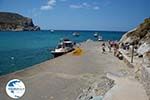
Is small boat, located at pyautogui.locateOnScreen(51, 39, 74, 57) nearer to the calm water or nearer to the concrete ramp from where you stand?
the calm water

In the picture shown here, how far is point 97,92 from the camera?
636 centimetres

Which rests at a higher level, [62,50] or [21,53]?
[62,50]

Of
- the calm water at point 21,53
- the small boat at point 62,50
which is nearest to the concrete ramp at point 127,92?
the calm water at point 21,53

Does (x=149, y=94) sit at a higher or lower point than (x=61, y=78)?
higher

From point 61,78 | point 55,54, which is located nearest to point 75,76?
point 61,78

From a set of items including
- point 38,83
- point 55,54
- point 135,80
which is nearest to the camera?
point 135,80

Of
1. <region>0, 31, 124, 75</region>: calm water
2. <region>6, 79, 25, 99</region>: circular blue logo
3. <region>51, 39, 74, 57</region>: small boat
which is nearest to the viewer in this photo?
<region>6, 79, 25, 99</region>: circular blue logo

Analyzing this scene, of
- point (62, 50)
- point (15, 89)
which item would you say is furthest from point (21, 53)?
point (15, 89)

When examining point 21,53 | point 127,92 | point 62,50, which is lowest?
point 21,53

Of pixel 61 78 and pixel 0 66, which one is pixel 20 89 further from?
pixel 0 66

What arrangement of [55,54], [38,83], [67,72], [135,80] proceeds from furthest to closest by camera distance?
1. [55,54]
2. [67,72]
3. [38,83]
4. [135,80]

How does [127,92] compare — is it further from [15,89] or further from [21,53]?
[21,53]

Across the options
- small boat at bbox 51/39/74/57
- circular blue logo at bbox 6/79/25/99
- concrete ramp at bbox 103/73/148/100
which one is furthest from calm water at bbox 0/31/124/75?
circular blue logo at bbox 6/79/25/99

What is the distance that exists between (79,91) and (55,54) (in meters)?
11.6
